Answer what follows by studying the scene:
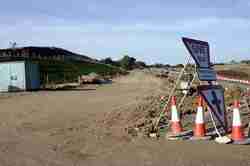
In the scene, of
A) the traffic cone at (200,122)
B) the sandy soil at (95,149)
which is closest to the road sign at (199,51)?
the traffic cone at (200,122)

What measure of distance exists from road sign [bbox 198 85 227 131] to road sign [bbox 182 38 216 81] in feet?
0.83

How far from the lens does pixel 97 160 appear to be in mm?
7910

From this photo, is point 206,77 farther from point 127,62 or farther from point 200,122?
point 127,62

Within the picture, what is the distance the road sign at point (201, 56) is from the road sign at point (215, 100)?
0.83 ft

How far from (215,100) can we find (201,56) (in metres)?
1.01

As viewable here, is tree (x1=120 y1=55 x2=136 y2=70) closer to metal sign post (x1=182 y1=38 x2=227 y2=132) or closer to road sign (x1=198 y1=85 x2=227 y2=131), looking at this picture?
metal sign post (x1=182 y1=38 x2=227 y2=132)

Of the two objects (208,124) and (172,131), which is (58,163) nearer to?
(172,131)

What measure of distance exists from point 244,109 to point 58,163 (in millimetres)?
10089

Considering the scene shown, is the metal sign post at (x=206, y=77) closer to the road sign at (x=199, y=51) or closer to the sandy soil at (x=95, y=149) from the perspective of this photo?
the road sign at (x=199, y=51)

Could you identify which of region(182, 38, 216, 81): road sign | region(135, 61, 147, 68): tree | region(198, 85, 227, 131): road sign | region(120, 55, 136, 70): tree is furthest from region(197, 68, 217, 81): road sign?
region(135, 61, 147, 68): tree

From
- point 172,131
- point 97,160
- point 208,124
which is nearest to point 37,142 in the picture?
point 97,160

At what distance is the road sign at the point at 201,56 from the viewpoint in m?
9.95

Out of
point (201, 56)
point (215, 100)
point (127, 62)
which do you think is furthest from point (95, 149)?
point (127, 62)

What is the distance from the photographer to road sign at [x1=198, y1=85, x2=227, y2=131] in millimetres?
9844
